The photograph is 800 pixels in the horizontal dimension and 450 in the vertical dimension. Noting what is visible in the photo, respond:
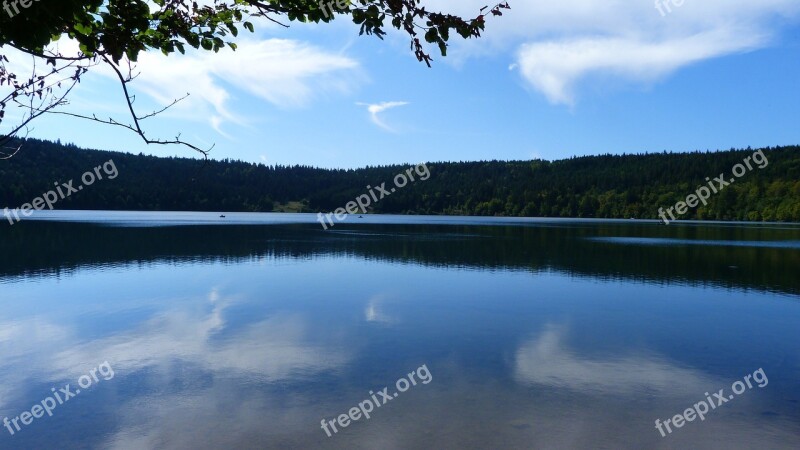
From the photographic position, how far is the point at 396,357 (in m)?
19.9

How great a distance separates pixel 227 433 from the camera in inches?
507

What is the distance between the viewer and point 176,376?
17.3 metres

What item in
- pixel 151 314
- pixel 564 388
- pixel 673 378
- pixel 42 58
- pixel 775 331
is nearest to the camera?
pixel 42 58

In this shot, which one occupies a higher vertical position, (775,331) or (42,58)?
(42,58)

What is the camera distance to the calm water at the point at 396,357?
13.3 m

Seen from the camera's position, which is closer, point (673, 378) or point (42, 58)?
point (42, 58)

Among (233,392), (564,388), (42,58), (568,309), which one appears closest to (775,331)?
(568,309)

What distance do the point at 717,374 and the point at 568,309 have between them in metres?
12.1

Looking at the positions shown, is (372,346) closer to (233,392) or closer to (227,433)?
(233,392)

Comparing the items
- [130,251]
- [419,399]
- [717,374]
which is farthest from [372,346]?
[130,251]

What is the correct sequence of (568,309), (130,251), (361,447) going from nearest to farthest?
(361,447) < (568,309) < (130,251)

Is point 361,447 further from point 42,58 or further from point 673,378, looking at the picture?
point 673,378

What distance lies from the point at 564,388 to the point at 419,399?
4584 millimetres

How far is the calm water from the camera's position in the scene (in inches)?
522
